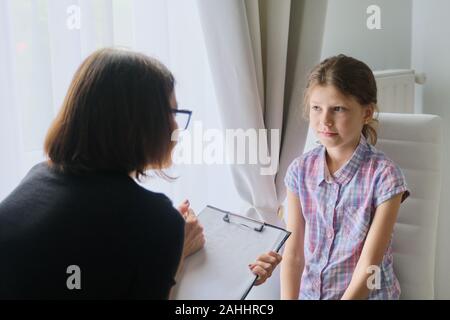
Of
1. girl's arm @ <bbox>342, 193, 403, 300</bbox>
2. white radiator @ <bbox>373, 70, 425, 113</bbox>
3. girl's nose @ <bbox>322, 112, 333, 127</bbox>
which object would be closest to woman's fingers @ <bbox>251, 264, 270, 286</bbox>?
girl's arm @ <bbox>342, 193, 403, 300</bbox>

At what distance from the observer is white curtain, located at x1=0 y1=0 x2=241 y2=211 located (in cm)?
90

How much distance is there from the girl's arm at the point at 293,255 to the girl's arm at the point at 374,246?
0.13 meters

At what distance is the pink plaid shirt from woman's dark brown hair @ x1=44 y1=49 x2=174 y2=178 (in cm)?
47

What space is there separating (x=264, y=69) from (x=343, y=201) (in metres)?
0.45

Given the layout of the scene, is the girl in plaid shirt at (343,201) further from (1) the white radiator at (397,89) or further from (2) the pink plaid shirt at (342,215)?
(1) the white radiator at (397,89)

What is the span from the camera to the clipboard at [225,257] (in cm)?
74

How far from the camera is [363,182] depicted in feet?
3.12

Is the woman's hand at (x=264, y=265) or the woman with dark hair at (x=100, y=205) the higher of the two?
the woman with dark hair at (x=100, y=205)

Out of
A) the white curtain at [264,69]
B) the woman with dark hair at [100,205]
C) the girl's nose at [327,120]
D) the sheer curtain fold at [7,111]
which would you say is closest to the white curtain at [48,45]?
the sheer curtain fold at [7,111]

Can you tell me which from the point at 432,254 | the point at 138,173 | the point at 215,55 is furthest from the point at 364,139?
the point at 138,173

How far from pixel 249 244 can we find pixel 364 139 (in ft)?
1.26

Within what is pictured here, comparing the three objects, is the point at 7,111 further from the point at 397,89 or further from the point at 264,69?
the point at 397,89

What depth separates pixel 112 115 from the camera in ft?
2.07

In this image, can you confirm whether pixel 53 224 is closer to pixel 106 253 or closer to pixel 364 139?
pixel 106 253
